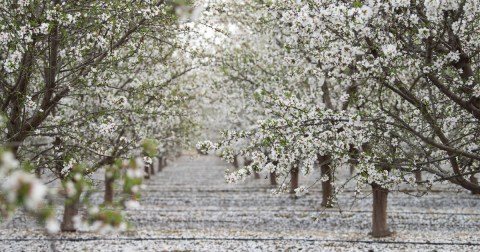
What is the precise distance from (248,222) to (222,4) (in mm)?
10769

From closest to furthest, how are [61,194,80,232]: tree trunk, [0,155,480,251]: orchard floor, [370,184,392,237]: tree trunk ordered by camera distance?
[0,155,480,251]: orchard floor → [370,184,392,237]: tree trunk → [61,194,80,232]: tree trunk

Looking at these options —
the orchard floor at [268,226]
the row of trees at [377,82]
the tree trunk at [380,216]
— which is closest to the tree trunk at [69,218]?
the orchard floor at [268,226]

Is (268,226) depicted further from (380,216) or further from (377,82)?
(377,82)

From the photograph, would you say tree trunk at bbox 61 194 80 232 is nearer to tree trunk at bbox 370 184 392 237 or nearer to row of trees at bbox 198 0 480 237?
row of trees at bbox 198 0 480 237

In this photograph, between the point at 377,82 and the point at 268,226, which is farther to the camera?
the point at 268,226

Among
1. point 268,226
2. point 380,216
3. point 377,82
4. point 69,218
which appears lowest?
point 268,226

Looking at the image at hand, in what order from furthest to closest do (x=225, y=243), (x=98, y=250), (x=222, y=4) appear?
(x=225, y=243) < (x=98, y=250) < (x=222, y=4)

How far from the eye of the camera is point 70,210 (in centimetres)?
Answer: 1706

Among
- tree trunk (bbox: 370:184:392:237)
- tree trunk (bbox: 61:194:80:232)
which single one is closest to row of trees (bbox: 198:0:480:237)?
tree trunk (bbox: 370:184:392:237)

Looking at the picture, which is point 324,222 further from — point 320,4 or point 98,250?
point 320,4

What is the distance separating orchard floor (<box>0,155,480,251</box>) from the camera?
48.4 feet

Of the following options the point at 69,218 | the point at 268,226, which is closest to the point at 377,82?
the point at 268,226

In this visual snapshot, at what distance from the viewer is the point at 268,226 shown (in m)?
19.1

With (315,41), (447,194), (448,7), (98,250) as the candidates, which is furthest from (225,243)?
(447,194)
